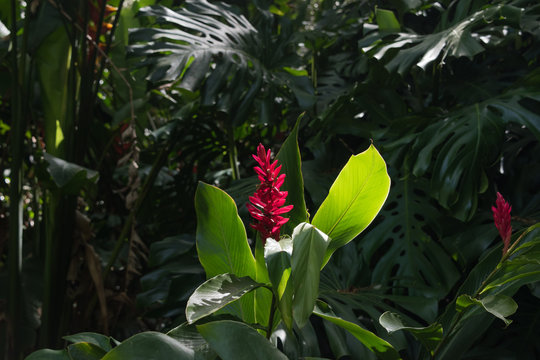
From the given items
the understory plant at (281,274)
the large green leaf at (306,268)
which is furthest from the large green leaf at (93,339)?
the large green leaf at (306,268)

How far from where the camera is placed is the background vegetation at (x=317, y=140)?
98 centimetres

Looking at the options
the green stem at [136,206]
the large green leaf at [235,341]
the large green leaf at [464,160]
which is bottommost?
the green stem at [136,206]

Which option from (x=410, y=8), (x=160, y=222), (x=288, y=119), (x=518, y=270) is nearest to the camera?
(x=518, y=270)

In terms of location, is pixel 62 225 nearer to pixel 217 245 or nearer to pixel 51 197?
pixel 51 197

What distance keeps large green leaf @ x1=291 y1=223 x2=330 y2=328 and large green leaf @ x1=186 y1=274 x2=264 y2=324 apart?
0.06 meters

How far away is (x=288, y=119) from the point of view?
61.4 inches

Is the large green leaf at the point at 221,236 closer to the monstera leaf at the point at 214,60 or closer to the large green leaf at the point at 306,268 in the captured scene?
the large green leaf at the point at 306,268

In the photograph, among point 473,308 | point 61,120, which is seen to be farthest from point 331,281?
point 61,120

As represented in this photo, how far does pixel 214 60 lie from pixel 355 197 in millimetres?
839

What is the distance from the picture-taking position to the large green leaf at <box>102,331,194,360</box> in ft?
1.40

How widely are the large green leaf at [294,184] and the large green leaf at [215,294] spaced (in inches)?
3.6

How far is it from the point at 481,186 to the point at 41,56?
3.48 ft

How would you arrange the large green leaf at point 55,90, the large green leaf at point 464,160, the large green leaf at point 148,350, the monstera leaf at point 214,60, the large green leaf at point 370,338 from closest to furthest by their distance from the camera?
the large green leaf at point 148,350 < the large green leaf at point 370,338 < the large green leaf at point 464,160 < the monstera leaf at point 214,60 < the large green leaf at point 55,90

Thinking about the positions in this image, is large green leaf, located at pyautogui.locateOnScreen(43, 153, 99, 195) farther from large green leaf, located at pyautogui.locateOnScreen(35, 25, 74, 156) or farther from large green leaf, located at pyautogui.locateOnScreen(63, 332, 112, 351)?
large green leaf, located at pyautogui.locateOnScreen(63, 332, 112, 351)
